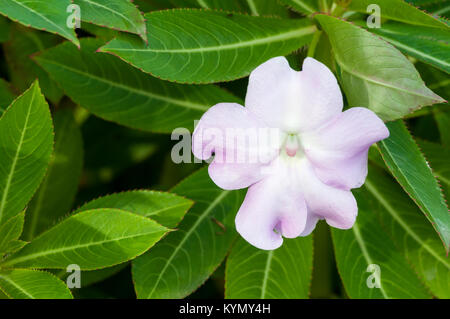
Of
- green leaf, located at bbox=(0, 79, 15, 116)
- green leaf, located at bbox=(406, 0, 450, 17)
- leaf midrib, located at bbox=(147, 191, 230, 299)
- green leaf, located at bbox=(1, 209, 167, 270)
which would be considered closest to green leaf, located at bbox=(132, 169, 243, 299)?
leaf midrib, located at bbox=(147, 191, 230, 299)

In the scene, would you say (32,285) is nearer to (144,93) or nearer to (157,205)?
(157,205)

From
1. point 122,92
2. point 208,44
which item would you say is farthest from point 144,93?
point 208,44

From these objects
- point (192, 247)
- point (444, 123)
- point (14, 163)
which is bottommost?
point (192, 247)

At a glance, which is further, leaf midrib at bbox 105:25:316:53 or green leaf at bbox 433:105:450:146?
green leaf at bbox 433:105:450:146

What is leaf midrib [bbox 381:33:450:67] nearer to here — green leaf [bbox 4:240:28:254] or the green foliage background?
the green foliage background

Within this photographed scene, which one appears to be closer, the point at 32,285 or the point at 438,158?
the point at 32,285
